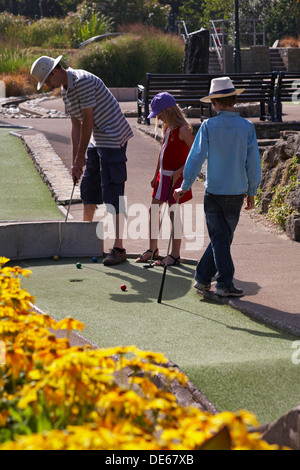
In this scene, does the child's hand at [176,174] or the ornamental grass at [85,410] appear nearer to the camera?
the ornamental grass at [85,410]

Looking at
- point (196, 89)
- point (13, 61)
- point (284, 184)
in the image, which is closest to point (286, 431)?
point (284, 184)

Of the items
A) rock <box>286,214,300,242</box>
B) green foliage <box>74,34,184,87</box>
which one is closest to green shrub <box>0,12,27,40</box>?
green foliage <box>74,34,184,87</box>

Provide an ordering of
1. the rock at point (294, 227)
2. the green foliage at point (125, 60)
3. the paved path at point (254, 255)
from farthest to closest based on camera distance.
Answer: the green foliage at point (125, 60), the rock at point (294, 227), the paved path at point (254, 255)

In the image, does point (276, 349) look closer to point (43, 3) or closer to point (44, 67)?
point (44, 67)

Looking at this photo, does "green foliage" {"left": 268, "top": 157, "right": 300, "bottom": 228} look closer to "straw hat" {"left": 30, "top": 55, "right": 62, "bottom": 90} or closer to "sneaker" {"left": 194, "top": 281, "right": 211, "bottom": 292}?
"sneaker" {"left": 194, "top": 281, "right": 211, "bottom": 292}

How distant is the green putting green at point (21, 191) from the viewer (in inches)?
389

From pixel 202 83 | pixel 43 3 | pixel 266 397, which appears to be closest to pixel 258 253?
pixel 266 397

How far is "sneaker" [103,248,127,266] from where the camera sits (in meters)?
7.41

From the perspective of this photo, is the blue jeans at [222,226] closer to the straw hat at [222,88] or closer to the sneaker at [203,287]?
the sneaker at [203,287]

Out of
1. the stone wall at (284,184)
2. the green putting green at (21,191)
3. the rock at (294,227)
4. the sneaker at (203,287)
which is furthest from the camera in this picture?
the green putting green at (21,191)

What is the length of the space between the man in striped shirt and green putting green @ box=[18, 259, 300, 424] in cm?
58

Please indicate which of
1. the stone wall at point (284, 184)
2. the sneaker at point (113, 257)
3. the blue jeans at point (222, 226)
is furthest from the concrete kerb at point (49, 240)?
the stone wall at point (284, 184)

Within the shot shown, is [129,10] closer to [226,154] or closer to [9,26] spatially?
[9,26]

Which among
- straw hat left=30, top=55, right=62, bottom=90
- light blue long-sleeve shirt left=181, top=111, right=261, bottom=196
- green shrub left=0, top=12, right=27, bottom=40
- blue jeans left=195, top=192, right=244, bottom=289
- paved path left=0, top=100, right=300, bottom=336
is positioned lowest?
paved path left=0, top=100, right=300, bottom=336
